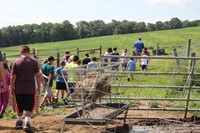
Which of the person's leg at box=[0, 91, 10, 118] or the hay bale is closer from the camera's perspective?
the hay bale

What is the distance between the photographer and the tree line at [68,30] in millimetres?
99625

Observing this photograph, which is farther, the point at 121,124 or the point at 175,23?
the point at 175,23

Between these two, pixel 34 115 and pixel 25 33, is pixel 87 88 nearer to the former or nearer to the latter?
pixel 34 115

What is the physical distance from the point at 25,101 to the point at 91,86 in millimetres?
1901

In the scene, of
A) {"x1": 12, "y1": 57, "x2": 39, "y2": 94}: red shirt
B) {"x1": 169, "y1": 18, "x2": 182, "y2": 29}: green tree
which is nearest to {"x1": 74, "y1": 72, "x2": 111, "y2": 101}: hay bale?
{"x1": 12, "y1": 57, "x2": 39, "y2": 94}: red shirt

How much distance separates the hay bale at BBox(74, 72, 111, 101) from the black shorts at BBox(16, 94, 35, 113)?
1645 mm

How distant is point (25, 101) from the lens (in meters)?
7.60

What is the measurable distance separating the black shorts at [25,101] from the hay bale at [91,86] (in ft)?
5.40

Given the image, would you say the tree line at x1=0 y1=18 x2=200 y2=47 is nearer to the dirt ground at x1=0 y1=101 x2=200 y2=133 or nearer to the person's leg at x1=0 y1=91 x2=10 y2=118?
the person's leg at x1=0 y1=91 x2=10 y2=118

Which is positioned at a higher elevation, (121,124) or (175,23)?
(175,23)

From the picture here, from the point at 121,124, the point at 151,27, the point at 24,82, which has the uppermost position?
the point at 151,27

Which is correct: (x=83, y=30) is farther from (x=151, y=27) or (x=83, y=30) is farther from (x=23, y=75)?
(x=23, y=75)


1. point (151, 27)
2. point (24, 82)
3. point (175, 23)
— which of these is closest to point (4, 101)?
point (24, 82)

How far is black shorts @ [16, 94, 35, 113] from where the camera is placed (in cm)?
758
